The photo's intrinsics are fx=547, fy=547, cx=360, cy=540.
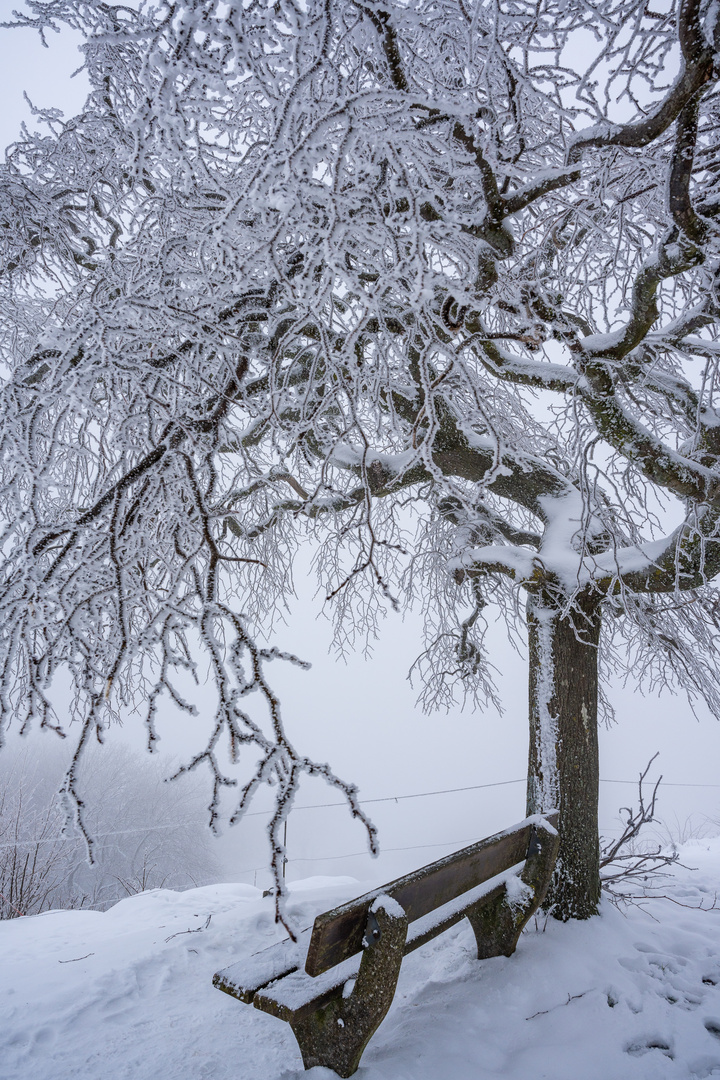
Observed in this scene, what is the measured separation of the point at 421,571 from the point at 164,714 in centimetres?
5045

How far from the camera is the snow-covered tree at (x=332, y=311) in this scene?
5.06 feet

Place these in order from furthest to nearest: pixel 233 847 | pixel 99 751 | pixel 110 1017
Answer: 1. pixel 233 847
2. pixel 99 751
3. pixel 110 1017

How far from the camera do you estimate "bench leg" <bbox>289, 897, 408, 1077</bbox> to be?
213cm

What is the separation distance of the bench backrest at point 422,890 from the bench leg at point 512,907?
0.10 meters

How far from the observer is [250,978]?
2213 mm

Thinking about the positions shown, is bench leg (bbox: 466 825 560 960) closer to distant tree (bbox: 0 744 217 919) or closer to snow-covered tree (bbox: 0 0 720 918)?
snow-covered tree (bbox: 0 0 720 918)

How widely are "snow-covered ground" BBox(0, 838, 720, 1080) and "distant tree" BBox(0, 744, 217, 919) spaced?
20.7 metres

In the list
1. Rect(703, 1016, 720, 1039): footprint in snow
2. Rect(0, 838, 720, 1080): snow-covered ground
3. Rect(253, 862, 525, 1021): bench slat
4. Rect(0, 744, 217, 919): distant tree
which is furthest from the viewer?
Rect(0, 744, 217, 919): distant tree

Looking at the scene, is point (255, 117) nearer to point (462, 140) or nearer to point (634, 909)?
point (462, 140)

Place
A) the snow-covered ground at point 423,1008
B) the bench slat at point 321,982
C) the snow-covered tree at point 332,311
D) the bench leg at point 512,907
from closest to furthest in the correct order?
the snow-covered tree at point 332,311 < the bench slat at point 321,982 < the snow-covered ground at point 423,1008 < the bench leg at point 512,907

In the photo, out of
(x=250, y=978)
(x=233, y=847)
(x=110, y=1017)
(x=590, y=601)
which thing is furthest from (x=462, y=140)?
(x=233, y=847)

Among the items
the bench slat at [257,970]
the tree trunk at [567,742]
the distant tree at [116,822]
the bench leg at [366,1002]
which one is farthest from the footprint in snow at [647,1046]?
the distant tree at [116,822]

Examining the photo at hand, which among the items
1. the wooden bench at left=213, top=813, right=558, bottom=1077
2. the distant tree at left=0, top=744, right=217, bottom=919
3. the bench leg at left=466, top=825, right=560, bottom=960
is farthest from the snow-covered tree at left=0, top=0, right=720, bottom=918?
the distant tree at left=0, top=744, right=217, bottom=919

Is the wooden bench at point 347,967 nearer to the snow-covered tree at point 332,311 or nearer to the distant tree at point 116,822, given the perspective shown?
the snow-covered tree at point 332,311
